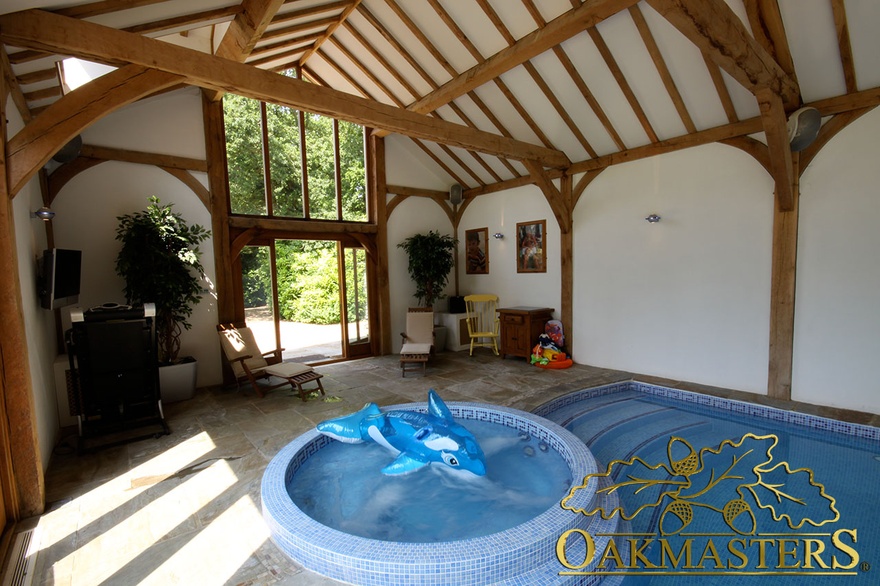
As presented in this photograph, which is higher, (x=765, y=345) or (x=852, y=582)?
(x=765, y=345)

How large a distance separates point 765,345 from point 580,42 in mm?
4387

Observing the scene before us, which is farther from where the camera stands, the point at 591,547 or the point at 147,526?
the point at 147,526

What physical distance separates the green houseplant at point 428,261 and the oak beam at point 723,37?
5.50 metres

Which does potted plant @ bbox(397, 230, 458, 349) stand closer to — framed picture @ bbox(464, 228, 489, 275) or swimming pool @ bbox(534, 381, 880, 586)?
framed picture @ bbox(464, 228, 489, 275)

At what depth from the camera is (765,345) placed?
16.9 ft

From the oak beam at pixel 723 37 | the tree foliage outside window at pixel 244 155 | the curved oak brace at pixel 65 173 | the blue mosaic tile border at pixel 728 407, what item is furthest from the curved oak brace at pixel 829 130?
the curved oak brace at pixel 65 173

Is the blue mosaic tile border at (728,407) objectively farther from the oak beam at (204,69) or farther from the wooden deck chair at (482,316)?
the oak beam at (204,69)

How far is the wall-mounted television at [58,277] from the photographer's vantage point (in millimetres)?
3920

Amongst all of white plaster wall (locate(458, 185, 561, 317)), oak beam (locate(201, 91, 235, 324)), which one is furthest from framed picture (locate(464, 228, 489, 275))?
oak beam (locate(201, 91, 235, 324))

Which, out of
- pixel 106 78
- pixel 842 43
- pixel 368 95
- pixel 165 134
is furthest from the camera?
pixel 368 95

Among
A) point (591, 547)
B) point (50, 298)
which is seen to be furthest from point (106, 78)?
point (591, 547)

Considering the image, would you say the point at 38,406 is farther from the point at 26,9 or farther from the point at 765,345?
the point at 765,345

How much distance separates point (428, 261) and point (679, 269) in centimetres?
439

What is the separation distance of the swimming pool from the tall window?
5381mm
